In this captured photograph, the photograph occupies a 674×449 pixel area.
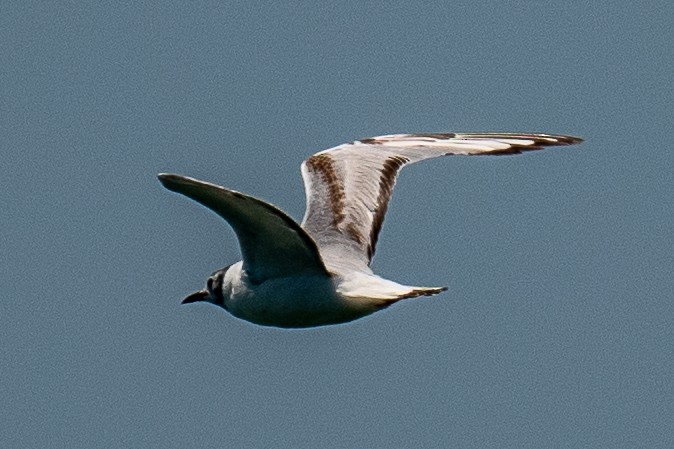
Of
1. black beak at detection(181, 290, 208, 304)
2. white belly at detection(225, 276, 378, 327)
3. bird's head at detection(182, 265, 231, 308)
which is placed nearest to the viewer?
white belly at detection(225, 276, 378, 327)

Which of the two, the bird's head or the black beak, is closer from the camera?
the bird's head

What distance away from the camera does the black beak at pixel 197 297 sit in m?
15.6

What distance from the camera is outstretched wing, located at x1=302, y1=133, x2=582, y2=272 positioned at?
50.6 ft

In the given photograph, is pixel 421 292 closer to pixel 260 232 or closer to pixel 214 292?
pixel 260 232

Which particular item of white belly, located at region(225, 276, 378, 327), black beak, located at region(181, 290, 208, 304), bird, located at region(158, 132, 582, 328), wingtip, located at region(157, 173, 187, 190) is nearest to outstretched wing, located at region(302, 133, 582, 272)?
bird, located at region(158, 132, 582, 328)

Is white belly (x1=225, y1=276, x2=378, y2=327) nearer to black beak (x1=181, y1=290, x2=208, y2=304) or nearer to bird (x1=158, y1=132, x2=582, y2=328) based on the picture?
bird (x1=158, y1=132, x2=582, y2=328)

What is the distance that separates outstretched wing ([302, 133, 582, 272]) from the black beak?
1163 mm

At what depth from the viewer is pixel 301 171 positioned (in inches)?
650

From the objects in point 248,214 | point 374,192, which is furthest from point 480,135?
point 248,214

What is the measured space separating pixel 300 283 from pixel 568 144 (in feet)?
14.8

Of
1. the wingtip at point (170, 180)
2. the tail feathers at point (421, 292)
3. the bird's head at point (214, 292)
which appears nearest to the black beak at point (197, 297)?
the bird's head at point (214, 292)

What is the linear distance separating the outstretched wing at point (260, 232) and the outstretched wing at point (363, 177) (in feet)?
1.99

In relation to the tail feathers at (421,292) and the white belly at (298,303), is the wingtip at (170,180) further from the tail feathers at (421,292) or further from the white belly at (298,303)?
the tail feathers at (421,292)

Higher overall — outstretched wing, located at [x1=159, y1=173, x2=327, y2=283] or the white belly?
outstretched wing, located at [x1=159, y1=173, x2=327, y2=283]
